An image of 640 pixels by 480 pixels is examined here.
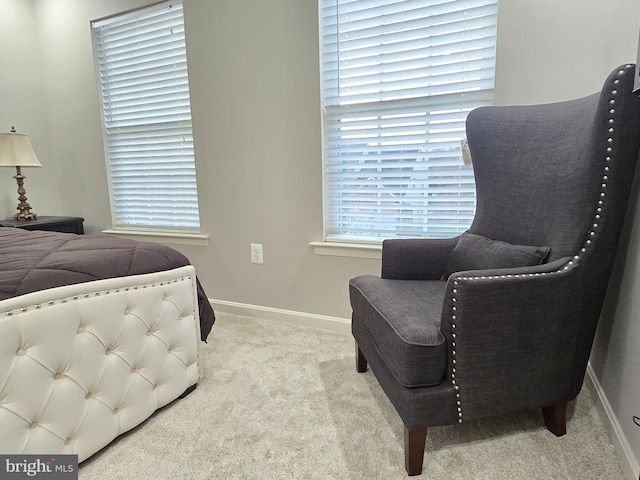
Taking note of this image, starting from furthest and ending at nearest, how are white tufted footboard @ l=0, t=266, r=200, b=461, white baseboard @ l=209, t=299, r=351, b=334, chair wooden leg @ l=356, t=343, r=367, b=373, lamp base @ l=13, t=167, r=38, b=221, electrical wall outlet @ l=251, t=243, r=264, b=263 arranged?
1. lamp base @ l=13, t=167, r=38, b=221
2. electrical wall outlet @ l=251, t=243, r=264, b=263
3. white baseboard @ l=209, t=299, r=351, b=334
4. chair wooden leg @ l=356, t=343, r=367, b=373
5. white tufted footboard @ l=0, t=266, r=200, b=461

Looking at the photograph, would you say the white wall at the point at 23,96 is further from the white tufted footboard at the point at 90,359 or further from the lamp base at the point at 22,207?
the white tufted footboard at the point at 90,359

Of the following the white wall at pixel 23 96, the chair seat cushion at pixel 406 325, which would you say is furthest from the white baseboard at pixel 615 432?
the white wall at pixel 23 96

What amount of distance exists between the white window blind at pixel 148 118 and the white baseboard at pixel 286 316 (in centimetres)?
62

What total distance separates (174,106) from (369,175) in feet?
4.92

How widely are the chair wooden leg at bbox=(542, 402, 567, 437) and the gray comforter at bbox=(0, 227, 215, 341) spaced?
1457mm

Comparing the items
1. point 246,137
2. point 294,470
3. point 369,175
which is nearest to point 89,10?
point 246,137

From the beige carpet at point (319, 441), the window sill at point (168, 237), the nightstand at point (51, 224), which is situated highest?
the nightstand at point (51, 224)

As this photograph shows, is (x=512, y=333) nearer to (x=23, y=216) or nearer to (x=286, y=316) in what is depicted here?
(x=286, y=316)

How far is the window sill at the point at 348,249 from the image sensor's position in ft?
7.17

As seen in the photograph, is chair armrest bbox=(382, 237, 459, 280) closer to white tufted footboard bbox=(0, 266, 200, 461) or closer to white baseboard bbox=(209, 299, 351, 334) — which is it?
white baseboard bbox=(209, 299, 351, 334)

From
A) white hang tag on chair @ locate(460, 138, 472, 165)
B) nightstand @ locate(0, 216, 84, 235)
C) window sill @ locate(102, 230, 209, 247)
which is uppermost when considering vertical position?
white hang tag on chair @ locate(460, 138, 472, 165)

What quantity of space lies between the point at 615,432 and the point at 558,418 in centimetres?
17

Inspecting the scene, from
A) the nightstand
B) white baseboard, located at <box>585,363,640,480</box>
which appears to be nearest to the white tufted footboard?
white baseboard, located at <box>585,363,640,480</box>

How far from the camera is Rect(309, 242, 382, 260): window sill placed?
7.17ft
